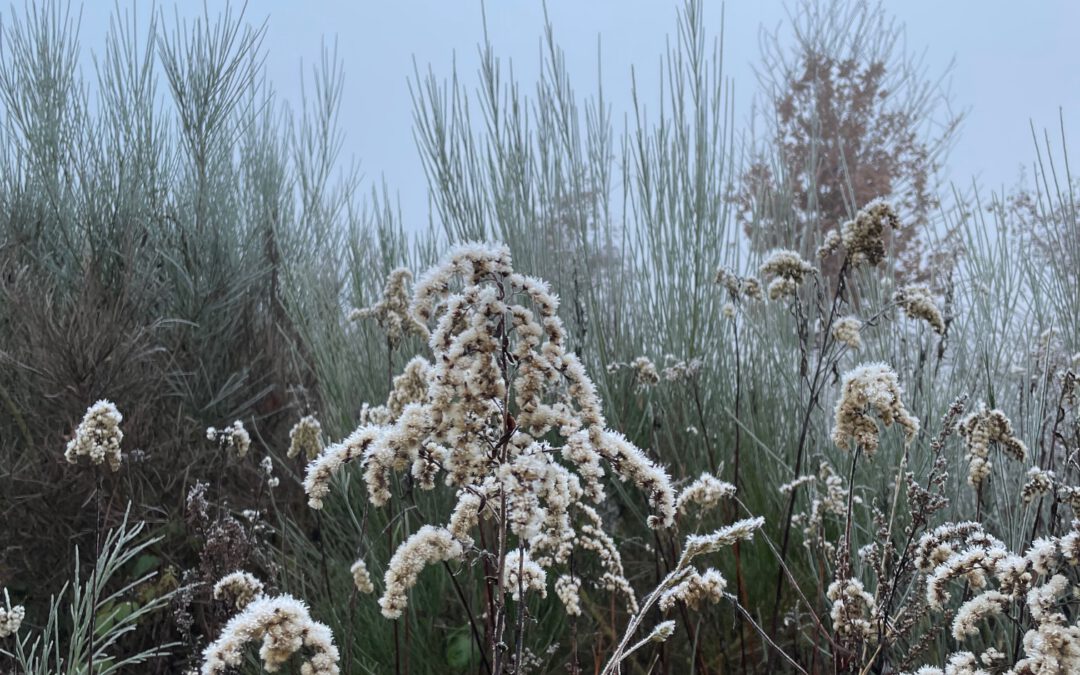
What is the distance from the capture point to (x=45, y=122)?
682 cm

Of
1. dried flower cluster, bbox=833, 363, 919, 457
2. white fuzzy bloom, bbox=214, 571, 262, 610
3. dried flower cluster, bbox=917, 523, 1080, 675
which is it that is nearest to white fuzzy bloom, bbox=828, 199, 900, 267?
dried flower cluster, bbox=833, 363, 919, 457

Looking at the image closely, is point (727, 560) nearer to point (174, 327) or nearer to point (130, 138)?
point (174, 327)

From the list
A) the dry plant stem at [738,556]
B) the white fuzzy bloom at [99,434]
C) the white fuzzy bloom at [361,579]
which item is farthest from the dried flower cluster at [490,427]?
the white fuzzy bloom at [99,434]

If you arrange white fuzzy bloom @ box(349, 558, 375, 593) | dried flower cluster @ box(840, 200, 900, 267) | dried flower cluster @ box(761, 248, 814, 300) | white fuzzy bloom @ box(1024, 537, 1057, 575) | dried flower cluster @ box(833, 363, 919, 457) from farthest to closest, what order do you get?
dried flower cluster @ box(761, 248, 814, 300), dried flower cluster @ box(840, 200, 900, 267), white fuzzy bloom @ box(349, 558, 375, 593), dried flower cluster @ box(833, 363, 919, 457), white fuzzy bloom @ box(1024, 537, 1057, 575)

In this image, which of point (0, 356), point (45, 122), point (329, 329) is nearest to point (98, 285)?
point (0, 356)

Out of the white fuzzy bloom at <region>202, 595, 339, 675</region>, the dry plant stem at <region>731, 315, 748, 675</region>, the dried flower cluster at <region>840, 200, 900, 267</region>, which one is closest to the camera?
the white fuzzy bloom at <region>202, 595, 339, 675</region>

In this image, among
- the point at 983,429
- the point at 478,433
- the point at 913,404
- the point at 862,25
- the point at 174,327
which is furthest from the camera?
the point at 862,25

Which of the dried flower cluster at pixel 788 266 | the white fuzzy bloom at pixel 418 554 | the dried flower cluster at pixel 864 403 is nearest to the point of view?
the white fuzzy bloom at pixel 418 554

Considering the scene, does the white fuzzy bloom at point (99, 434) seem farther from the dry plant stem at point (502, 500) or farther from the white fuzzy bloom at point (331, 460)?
the dry plant stem at point (502, 500)

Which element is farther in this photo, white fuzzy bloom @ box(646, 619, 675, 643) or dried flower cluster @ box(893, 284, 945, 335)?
dried flower cluster @ box(893, 284, 945, 335)

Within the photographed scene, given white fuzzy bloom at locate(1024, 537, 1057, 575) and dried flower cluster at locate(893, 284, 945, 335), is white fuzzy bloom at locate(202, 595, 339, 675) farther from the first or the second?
dried flower cluster at locate(893, 284, 945, 335)

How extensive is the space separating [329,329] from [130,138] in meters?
2.55

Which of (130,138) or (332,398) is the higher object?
(130,138)

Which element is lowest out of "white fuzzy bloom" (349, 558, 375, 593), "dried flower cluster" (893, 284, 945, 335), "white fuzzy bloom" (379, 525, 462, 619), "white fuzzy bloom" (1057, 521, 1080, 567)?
"white fuzzy bloom" (349, 558, 375, 593)
